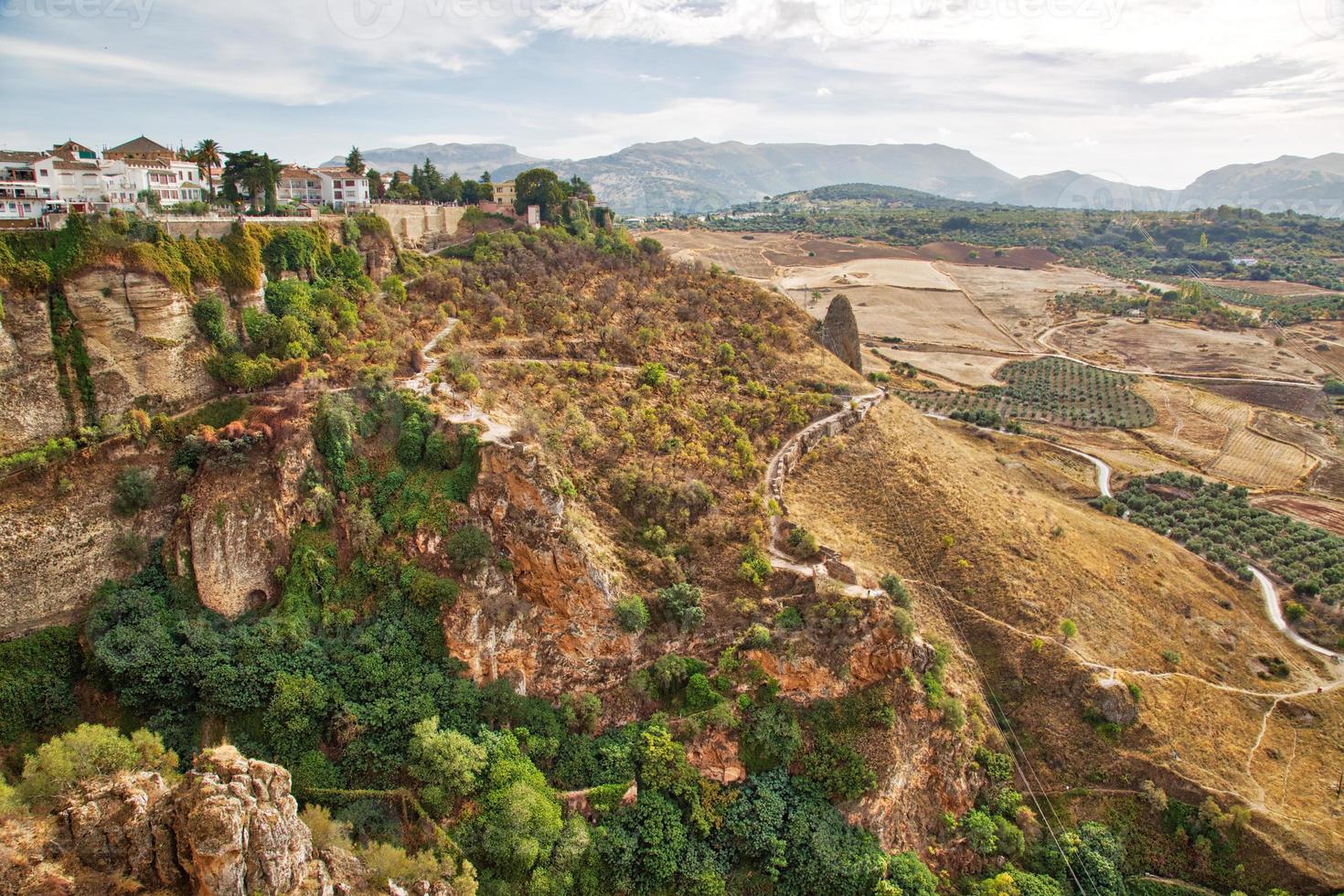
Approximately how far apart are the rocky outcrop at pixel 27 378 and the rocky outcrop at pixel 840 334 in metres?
43.4

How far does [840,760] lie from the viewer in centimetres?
2870

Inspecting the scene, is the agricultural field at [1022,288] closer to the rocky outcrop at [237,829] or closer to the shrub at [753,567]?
the shrub at [753,567]

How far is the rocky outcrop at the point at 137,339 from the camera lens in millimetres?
28609

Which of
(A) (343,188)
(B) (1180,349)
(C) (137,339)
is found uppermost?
(A) (343,188)

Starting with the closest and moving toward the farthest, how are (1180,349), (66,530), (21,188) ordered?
(66,530), (21,188), (1180,349)

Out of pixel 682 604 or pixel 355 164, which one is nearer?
pixel 682 604

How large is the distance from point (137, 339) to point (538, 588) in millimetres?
18744

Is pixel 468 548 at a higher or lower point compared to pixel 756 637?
higher

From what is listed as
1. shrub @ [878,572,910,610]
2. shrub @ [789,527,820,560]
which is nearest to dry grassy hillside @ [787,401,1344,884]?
shrub @ [789,527,820,560]

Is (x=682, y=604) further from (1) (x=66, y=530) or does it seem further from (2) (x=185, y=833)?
(1) (x=66, y=530)

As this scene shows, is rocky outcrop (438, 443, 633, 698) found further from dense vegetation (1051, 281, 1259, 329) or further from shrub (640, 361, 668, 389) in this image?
dense vegetation (1051, 281, 1259, 329)

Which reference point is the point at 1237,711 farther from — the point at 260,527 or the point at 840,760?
the point at 260,527

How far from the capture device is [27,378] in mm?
27094

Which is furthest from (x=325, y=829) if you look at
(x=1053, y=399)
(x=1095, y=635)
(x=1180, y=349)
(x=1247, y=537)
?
(x=1180, y=349)
